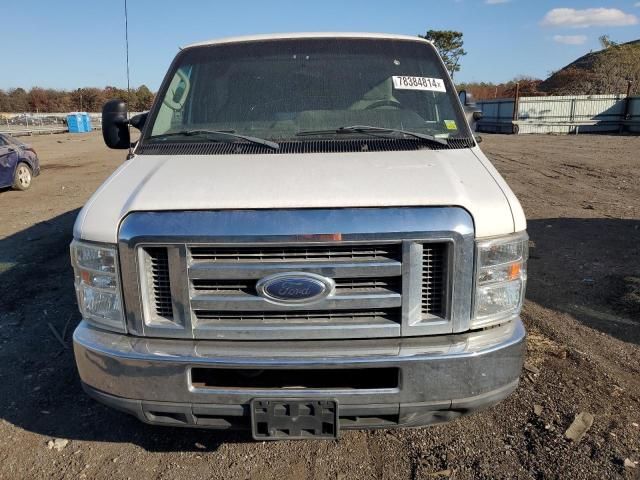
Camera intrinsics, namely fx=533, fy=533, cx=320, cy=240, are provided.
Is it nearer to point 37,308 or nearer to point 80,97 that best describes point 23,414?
point 37,308

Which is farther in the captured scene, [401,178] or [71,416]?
[71,416]

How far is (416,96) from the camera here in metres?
3.75

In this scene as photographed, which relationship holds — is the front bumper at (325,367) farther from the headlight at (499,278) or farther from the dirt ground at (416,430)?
the dirt ground at (416,430)

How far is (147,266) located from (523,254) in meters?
1.83

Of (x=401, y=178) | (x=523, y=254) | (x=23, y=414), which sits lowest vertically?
(x=23, y=414)

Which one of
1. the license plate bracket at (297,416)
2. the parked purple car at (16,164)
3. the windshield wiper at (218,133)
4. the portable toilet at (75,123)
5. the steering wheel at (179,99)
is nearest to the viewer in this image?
the license plate bracket at (297,416)

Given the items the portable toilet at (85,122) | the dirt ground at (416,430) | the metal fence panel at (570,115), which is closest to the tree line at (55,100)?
the portable toilet at (85,122)

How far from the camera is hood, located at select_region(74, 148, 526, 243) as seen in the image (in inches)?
99.7

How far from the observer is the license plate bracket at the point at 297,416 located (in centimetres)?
240

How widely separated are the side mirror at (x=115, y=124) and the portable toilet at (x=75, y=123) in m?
48.1

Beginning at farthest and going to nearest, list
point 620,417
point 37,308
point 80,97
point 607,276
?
point 80,97
point 607,276
point 37,308
point 620,417

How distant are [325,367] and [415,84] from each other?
2.25 meters

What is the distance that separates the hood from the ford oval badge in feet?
1.11

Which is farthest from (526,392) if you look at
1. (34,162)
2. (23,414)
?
(34,162)
